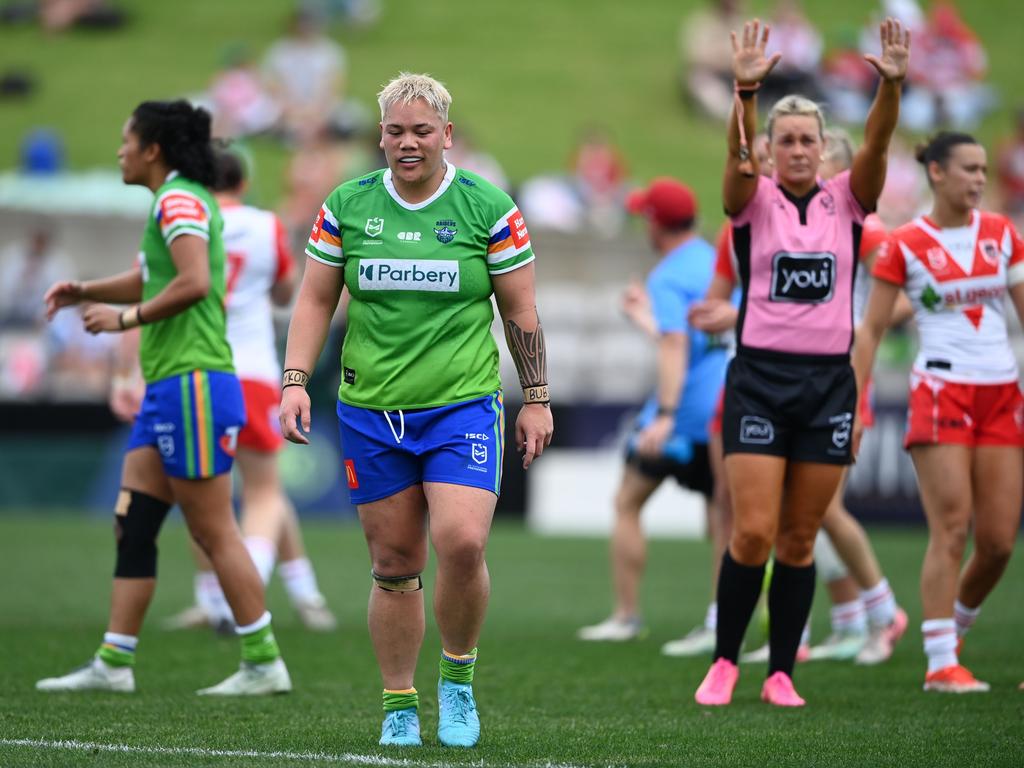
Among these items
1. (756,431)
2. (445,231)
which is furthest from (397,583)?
(756,431)

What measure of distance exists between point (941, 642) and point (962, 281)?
1530mm

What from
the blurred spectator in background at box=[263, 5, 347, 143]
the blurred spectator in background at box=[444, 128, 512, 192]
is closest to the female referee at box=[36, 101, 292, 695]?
the blurred spectator in background at box=[444, 128, 512, 192]

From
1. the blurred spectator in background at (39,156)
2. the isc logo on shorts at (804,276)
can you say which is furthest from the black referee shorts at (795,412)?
the blurred spectator in background at (39,156)

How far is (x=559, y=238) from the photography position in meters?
18.0

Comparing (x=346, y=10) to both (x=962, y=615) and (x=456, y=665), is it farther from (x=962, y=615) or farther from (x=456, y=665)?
(x=456, y=665)

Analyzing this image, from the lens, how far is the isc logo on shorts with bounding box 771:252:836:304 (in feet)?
20.0

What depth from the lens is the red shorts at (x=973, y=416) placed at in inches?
263

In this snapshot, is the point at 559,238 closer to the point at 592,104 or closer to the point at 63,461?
the point at 63,461

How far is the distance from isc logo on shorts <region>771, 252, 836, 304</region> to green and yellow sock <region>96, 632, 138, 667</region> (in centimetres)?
296

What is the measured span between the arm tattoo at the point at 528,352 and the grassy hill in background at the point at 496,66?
19.3 m

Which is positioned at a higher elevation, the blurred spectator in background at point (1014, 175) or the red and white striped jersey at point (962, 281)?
the blurred spectator in background at point (1014, 175)

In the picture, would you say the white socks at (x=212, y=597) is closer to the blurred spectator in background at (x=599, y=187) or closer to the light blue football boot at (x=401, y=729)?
the light blue football boot at (x=401, y=729)

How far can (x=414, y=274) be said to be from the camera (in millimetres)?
5066

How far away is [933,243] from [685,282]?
5.76 ft
